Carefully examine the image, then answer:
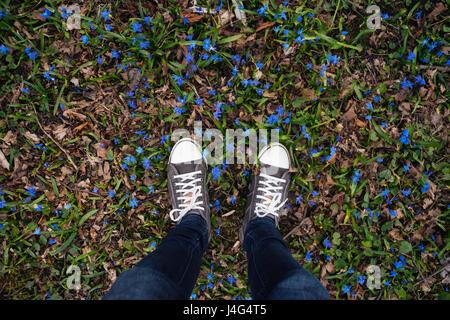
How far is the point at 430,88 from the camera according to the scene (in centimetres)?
226

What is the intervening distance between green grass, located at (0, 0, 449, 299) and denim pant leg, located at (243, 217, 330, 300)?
1.35 ft

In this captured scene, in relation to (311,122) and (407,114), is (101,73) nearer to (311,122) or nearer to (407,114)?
(311,122)

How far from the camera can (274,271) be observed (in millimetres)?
1489

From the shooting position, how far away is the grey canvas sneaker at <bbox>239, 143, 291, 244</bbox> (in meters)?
2.22

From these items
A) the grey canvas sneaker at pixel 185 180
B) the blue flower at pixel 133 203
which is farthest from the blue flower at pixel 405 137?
the blue flower at pixel 133 203

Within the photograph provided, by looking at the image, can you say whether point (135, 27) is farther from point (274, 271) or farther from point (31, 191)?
point (274, 271)

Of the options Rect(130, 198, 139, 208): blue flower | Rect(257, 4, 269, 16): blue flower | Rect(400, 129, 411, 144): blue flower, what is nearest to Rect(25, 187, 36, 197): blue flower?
Rect(130, 198, 139, 208): blue flower

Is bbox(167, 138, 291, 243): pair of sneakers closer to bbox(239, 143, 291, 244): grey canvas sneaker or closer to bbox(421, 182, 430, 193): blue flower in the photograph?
bbox(239, 143, 291, 244): grey canvas sneaker

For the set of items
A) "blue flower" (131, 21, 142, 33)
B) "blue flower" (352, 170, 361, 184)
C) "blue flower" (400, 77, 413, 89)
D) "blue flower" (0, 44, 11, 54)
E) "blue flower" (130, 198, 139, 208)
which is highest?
"blue flower" (131, 21, 142, 33)

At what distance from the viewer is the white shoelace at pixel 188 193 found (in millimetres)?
2211

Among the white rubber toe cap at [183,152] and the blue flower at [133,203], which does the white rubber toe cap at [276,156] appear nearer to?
the white rubber toe cap at [183,152]

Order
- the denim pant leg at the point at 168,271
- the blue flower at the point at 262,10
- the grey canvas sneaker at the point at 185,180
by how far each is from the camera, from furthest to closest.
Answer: the grey canvas sneaker at the point at 185,180 → the blue flower at the point at 262,10 → the denim pant leg at the point at 168,271

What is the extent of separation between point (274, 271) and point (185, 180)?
3.67 feet

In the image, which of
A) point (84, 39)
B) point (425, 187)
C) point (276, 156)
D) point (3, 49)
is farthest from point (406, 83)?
point (3, 49)
